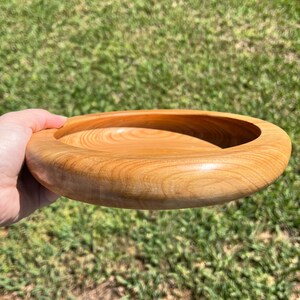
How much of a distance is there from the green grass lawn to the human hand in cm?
94

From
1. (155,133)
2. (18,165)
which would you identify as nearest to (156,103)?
(155,133)

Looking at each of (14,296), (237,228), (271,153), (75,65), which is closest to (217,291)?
(237,228)

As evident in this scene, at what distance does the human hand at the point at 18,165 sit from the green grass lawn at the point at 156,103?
37.0 inches

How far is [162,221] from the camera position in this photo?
10.5 ft

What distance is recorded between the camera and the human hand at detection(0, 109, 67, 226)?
1.96 m

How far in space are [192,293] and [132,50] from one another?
233cm

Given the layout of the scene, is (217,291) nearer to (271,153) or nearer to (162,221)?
(162,221)

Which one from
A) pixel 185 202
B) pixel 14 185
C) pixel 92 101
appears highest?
pixel 185 202

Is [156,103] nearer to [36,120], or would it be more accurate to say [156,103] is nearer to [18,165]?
[36,120]

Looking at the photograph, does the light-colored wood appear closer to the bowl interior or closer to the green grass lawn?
the bowl interior

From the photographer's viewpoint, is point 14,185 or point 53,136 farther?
point 14,185

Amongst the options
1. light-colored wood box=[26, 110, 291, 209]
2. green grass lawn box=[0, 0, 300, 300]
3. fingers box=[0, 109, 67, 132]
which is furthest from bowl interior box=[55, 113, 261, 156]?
green grass lawn box=[0, 0, 300, 300]

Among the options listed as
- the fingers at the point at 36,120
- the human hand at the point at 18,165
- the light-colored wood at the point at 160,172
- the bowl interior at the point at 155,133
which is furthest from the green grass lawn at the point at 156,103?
the light-colored wood at the point at 160,172

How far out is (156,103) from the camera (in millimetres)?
3959
